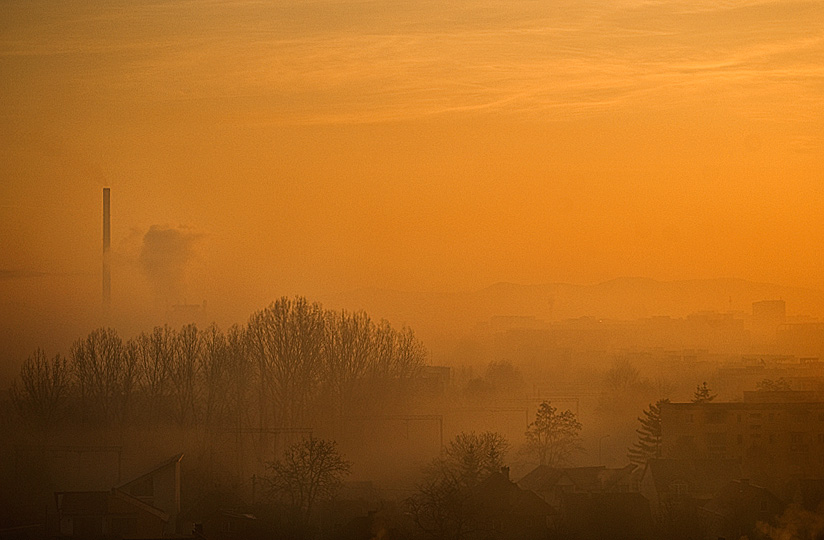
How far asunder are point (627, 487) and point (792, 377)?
907 inches

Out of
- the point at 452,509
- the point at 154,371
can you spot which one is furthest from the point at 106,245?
the point at 452,509

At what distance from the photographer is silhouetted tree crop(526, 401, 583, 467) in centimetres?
3059

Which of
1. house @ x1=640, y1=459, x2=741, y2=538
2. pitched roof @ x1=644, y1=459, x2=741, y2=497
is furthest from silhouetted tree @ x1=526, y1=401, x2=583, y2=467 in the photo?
pitched roof @ x1=644, y1=459, x2=741, y2=497

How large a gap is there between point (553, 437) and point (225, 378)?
912cm

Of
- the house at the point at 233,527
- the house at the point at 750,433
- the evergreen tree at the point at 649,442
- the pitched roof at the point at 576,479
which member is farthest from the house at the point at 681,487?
the evergreen tree at the point at 649,442

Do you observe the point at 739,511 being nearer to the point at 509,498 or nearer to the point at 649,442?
the point at 509,498

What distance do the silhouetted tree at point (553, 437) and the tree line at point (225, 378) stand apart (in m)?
4.15

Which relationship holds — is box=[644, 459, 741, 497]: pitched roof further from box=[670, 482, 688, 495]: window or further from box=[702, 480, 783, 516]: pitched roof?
box=[702, 480, 783, 516]: pitched roof

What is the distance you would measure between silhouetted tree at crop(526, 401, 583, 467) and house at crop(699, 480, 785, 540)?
11.4m

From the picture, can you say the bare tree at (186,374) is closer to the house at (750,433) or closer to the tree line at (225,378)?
the tree line at (225,378)

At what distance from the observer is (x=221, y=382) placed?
2870 cm

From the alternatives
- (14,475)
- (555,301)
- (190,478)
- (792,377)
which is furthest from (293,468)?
(555,301)

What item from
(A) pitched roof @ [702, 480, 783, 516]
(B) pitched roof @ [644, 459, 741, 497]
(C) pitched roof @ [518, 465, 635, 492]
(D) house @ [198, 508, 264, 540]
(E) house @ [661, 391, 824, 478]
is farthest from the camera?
(E) house @ [661, 391, 824, 478]

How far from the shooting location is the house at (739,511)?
17328mm
